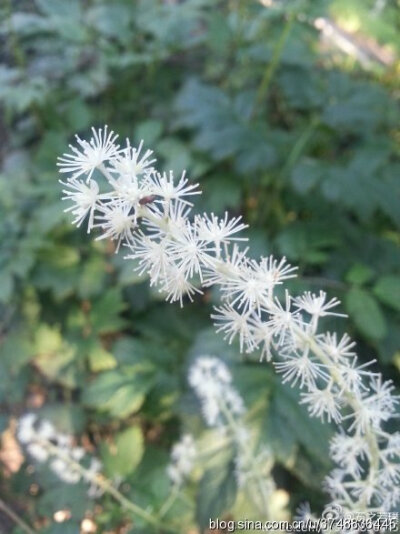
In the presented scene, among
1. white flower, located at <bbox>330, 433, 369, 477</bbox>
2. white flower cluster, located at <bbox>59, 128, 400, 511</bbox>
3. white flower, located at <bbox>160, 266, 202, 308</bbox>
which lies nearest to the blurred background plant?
white flower, located at <bbox>330, 433, 369, 477</bbox>

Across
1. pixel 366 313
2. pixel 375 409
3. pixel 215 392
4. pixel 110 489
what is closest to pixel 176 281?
pixel 375 409

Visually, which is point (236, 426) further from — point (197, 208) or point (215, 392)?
point (197, 208)

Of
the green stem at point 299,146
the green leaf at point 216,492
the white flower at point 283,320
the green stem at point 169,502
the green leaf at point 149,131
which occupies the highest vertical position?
the green stem at point 299,146

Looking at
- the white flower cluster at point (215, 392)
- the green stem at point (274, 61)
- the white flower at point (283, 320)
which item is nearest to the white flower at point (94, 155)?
the white flower at point (283, 320)

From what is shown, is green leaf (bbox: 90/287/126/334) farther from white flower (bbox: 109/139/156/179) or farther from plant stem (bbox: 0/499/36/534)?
white flower (bbox: 109/139/156/179)

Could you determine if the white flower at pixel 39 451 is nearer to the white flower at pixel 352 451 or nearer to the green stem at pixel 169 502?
the green stem at pixel 169 502

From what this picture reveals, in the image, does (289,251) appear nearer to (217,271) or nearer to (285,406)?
(285,406)
